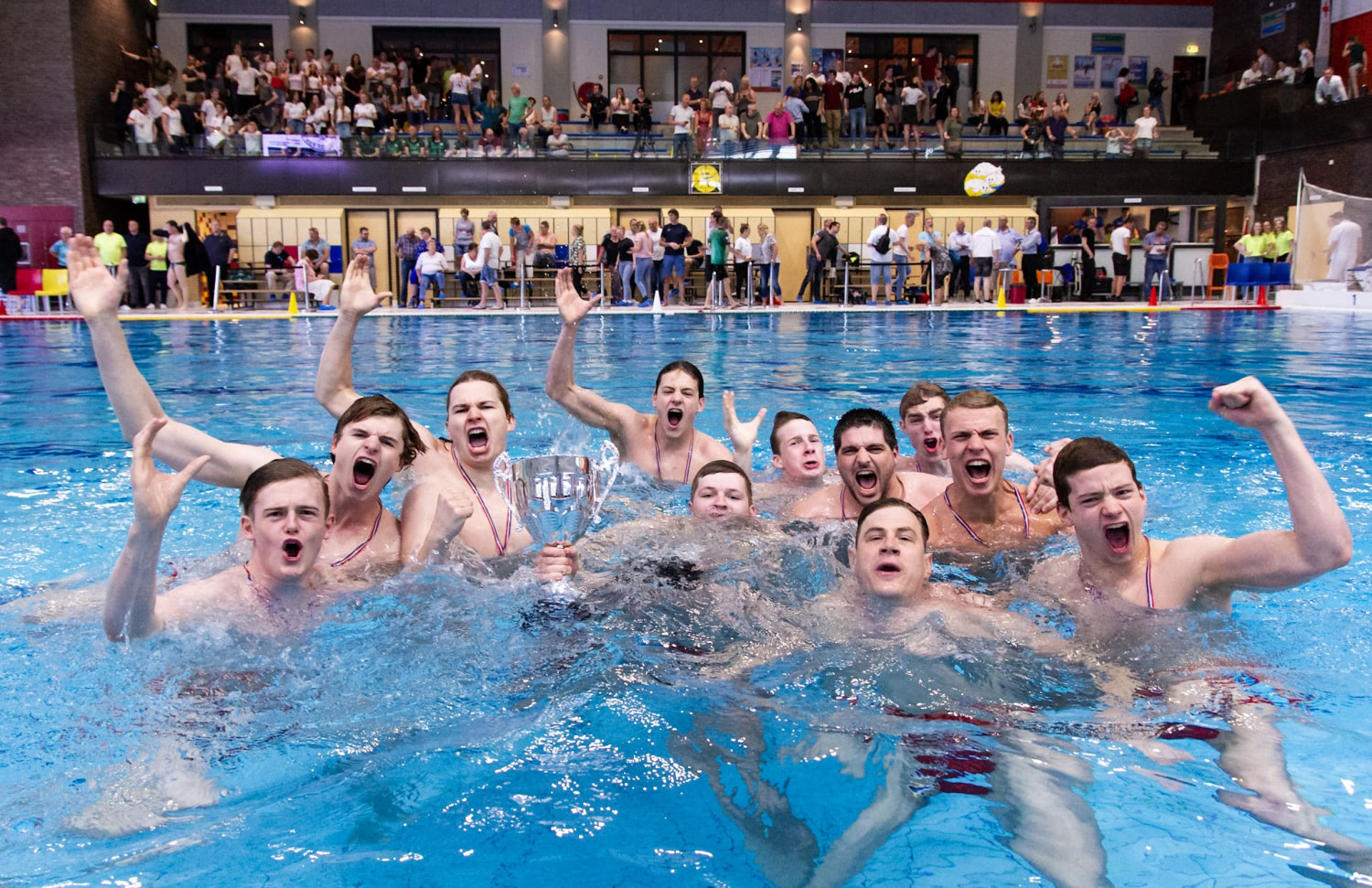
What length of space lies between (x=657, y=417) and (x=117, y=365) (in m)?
2.78

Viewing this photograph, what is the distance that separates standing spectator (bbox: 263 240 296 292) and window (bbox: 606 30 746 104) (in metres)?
11.1

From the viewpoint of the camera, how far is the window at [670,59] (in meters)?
29.9

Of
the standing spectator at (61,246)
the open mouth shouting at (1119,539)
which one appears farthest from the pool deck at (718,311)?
the open mouth shouting at (1119,539)

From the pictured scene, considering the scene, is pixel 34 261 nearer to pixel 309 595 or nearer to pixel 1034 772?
pixel 309 595

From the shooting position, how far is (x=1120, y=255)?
22.7 metres

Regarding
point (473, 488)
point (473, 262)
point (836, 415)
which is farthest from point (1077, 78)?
point (473, 488)

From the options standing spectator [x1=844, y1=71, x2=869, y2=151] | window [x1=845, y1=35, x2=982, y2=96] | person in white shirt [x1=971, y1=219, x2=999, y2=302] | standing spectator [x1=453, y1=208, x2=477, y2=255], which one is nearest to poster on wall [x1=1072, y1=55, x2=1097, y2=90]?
window [x1=845, y1=35, x2=982, y2=96]

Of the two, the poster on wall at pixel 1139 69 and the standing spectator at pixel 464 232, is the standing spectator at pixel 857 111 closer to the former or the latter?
the standing spectator at pixel 464 232

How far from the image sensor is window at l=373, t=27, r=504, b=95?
1146 inches

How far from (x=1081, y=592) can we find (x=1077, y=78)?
30.7 m

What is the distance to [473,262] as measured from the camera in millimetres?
21656

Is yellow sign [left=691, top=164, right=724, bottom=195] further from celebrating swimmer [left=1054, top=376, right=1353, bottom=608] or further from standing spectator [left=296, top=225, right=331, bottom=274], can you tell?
celebrating swimmer [left=1054, top=376, right=1353, bottom=608]

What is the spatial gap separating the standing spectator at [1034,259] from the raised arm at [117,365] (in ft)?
68.5

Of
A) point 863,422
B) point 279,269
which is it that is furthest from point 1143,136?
point 863,422
